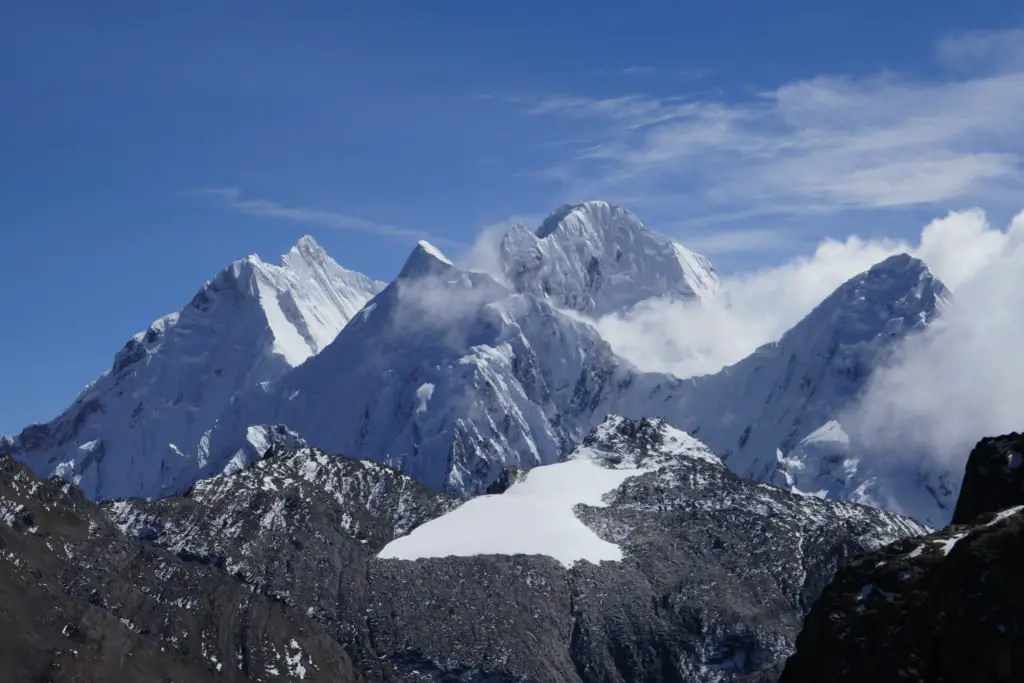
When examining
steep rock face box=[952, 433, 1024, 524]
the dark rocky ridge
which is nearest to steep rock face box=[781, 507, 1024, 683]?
the dark rocky ridge

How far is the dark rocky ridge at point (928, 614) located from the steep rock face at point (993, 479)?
751 inches

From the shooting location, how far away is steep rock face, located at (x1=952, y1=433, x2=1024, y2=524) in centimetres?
14925

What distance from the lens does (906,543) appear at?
129625mm

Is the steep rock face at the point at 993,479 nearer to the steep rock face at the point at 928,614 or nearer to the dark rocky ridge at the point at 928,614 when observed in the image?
the dark rocky ridge at the point at 928,614

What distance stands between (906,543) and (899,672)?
14.5m

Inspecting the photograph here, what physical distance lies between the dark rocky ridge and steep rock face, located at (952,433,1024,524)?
19.1 metres

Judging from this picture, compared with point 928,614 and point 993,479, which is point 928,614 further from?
point 993,479

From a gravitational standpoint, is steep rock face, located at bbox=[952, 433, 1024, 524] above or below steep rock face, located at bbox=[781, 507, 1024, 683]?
above

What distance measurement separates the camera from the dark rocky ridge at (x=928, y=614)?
359 ft

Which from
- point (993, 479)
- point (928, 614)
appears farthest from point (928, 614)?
point (993, 479)

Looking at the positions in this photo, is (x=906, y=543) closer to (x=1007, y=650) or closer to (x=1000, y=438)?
(x=1007, y=650)

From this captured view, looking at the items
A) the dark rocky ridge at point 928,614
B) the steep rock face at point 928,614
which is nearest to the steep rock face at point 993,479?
the dark rocky ridge at point 928,614

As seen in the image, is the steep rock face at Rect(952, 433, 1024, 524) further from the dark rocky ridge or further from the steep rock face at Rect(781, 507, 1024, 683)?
the steep rock face at Rect(781, 507, 1024, 683)

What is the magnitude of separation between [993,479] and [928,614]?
127 feet
